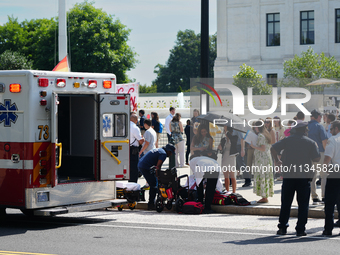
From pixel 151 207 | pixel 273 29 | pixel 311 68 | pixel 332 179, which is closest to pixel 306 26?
pixel 273 29

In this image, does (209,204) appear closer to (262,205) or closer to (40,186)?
(262,205)

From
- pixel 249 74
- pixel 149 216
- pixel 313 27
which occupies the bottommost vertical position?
pixel 149 216

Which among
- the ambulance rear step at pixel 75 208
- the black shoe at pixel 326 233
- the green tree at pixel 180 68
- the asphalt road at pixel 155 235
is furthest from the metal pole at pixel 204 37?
the green tree at pixel 180 68

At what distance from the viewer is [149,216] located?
35.0 ft

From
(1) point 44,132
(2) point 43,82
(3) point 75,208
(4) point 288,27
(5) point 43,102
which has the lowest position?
(3) point 75,208

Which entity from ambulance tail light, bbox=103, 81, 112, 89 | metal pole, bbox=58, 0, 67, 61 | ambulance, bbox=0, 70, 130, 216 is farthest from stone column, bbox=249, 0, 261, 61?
ambulance, bbox=0, 70, 130, 216

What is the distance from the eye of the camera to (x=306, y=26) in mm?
55188

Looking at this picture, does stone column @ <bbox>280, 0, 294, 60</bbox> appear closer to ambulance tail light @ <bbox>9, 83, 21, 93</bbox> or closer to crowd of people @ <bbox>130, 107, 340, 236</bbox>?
crowd of people @ <bbox>130, 107, 340, 236</bbox>

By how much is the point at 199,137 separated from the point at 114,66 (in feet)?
159

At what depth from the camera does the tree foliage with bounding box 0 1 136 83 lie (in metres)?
58.2

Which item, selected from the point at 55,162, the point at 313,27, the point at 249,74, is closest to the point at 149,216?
the point at 55,162

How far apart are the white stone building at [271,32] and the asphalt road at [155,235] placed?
46607 millimetres

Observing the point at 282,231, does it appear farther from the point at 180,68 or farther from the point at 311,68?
the point at 180,68

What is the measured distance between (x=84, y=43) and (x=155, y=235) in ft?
170
